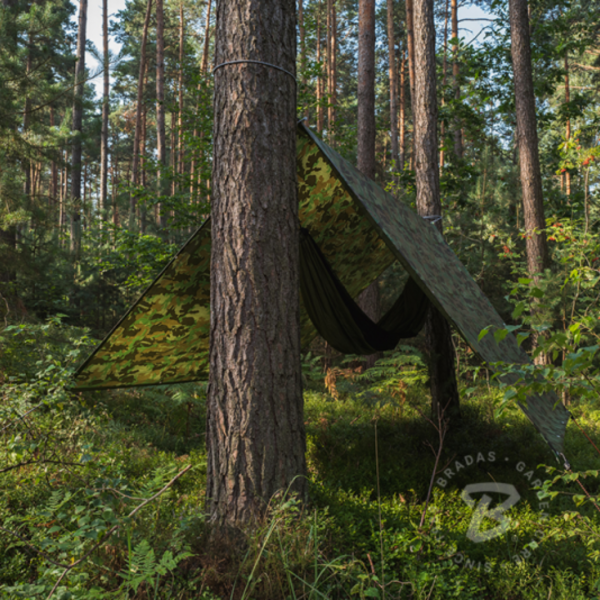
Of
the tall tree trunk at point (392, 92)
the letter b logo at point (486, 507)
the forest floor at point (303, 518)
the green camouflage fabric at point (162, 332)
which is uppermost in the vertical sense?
the tall tree trunk at point (392, 92)

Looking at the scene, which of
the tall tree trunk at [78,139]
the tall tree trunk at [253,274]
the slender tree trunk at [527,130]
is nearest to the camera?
the tall tree trunk at [253,274]

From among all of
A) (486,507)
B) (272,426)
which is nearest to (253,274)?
(272,426)

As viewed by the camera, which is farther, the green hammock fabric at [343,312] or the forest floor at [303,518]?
the green hammock fabric at [343,312]

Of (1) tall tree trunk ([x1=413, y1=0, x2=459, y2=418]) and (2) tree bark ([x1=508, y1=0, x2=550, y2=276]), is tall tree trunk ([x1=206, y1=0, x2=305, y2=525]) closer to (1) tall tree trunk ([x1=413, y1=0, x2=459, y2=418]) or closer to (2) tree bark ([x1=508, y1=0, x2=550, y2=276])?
(1) tall tree trunk ([x1=413, y1=0, x2=459, y2=418])

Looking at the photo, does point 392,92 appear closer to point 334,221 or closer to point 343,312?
point 334,221

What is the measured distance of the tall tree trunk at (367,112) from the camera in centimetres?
701

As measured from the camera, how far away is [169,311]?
311 cm

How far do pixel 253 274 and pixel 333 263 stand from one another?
1815 millimetres

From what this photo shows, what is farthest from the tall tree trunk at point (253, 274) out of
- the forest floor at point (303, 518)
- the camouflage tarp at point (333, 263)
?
the camouflage tarp at point (333, 263)

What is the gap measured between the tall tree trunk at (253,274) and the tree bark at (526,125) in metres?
5.26

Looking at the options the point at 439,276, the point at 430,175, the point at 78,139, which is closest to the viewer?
the point at 439,276

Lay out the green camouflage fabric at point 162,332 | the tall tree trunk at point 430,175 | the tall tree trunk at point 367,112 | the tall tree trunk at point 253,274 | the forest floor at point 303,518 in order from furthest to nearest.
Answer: the tall tree trunk at point 367,112 < the tall tree trunk at point 430,175 < the green camouflage fabric at point 162,332 < the tall tree trunk at point 253,274 < the forest floor at point 303,518

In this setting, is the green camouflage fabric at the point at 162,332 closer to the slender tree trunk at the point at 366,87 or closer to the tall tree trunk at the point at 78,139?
the slender tree trunk at the point at 366,87

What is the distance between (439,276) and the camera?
2.91 m
